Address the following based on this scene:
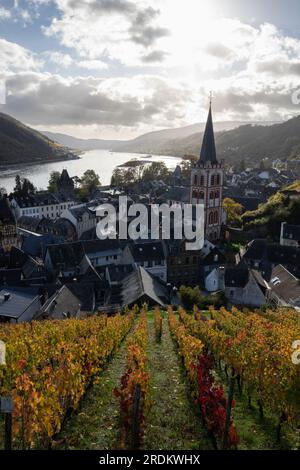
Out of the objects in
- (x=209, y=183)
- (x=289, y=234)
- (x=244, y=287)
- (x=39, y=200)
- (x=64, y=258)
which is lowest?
(x=244, y=287)

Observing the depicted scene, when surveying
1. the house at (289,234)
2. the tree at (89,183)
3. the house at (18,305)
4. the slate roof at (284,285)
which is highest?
the tree at (89,183)

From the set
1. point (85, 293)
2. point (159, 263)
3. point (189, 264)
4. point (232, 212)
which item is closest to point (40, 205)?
point (232, 212)

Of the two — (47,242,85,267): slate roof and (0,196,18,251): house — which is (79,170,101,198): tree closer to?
(0,196,18,251): house

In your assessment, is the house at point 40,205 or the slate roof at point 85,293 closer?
the slate roof at point 85,293

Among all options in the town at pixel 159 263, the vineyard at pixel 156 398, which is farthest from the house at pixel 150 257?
the vineyard at pixel 156 398

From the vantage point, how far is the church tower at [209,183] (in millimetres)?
62938

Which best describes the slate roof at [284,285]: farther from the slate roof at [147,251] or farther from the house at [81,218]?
the house at [81,218]

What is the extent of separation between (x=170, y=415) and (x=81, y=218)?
62.9 meters

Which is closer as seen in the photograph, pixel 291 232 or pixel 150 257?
pixel 150 257

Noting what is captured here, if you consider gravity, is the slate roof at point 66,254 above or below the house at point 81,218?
below

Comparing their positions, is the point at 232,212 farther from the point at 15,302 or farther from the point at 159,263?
the point at 15,302

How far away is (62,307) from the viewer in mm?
35062

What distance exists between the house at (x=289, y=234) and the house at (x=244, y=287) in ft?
51.9
